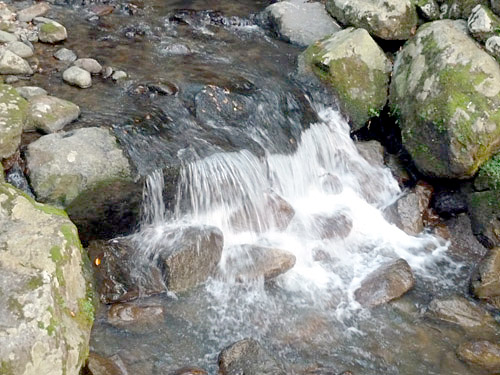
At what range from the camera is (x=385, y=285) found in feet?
21.6

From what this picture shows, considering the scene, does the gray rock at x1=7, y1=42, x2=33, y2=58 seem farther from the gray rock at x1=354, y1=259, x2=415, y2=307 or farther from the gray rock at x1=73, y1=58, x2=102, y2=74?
Answer: the gray rock at x1=354, y1=259, x2=415, y2=307

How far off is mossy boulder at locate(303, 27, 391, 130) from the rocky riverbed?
0.04 m

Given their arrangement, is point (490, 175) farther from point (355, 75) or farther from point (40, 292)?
point (40, 292)

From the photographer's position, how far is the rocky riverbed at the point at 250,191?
5.34 m

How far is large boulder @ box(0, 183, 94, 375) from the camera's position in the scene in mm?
3807

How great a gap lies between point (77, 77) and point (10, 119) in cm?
188

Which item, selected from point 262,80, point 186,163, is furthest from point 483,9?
point 186,163

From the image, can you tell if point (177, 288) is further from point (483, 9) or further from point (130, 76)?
point (483, 9)

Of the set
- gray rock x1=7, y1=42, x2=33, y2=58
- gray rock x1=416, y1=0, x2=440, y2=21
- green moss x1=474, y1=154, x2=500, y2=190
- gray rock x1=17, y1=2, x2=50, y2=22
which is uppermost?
gray rock x1=416, y1=0, x2=440, y2=21

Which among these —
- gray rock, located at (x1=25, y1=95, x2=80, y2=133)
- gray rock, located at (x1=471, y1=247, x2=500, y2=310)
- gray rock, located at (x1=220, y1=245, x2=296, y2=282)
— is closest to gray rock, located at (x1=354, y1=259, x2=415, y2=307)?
gray rock, located at (x1=471, y1=247, x2=500, y2=310)

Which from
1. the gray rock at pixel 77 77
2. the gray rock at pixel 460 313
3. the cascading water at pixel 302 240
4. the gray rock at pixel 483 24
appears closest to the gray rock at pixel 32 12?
the gray rock at pixel 77 77

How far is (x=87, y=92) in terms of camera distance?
7.64 metres

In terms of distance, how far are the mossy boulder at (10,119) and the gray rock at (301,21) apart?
556 cm

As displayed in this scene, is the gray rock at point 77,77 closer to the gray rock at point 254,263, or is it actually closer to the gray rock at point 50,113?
the gray rock at point 50,113
